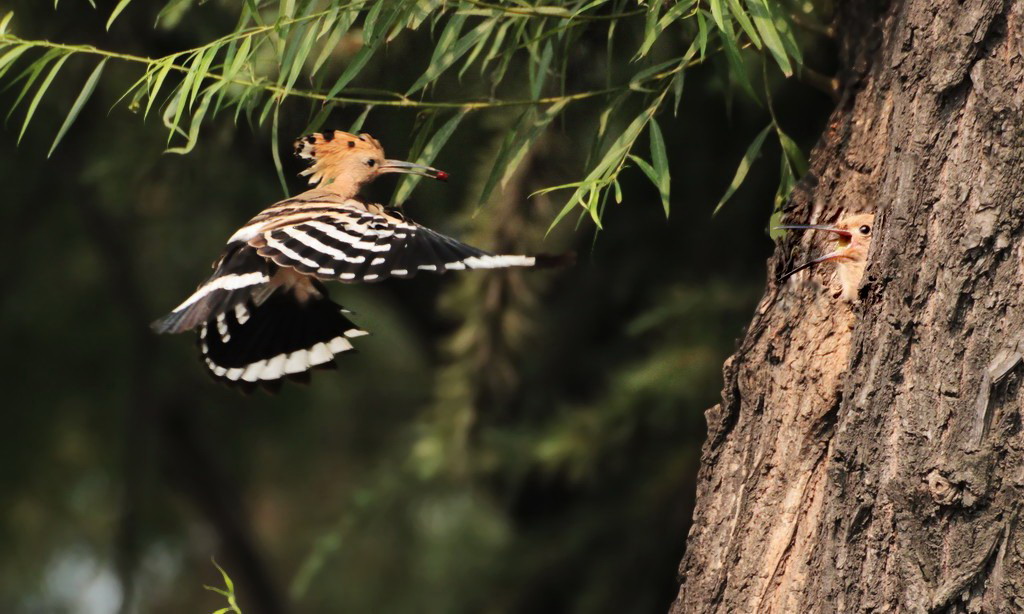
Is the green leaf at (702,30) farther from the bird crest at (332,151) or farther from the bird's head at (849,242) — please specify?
the bird crest at (332,151)

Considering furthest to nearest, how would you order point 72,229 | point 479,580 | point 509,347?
point 72,229 → point 479,580 → point 509,347

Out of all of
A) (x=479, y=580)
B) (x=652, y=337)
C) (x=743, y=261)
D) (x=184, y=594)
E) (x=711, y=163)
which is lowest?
(x=184, y=594)

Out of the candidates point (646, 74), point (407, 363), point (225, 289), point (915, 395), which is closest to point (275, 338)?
point (225, 289)

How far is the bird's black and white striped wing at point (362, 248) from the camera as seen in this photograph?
7.30ft

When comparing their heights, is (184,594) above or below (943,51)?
below

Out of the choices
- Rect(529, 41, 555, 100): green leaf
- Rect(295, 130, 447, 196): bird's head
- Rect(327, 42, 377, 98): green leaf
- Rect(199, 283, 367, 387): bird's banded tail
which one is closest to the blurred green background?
Rect(199, 283, 367, 387): bird's banded tail

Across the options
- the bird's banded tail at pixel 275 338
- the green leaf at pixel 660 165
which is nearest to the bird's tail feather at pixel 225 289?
the bird's banded tail at pixel 275 338

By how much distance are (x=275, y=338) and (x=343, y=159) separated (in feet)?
1.29

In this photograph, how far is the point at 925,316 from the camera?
1909mm

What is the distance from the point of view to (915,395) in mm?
1911

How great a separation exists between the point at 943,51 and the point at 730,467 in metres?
0.75

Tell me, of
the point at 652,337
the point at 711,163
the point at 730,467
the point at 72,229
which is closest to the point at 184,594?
the point at 72,229

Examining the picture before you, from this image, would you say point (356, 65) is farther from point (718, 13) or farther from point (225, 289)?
point (718, 13)

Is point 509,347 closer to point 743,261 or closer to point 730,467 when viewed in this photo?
point 743,261
